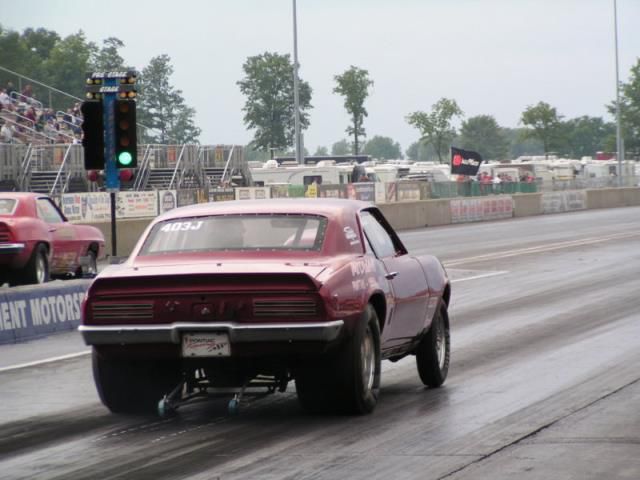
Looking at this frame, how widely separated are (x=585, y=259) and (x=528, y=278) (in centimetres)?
545

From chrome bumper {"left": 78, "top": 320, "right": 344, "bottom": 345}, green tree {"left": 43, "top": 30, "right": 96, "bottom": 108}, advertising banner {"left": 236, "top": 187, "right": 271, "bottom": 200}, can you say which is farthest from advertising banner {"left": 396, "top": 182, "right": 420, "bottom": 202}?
green tree {"left": 43, "top": 30, "right": 96, "bottom": 108}

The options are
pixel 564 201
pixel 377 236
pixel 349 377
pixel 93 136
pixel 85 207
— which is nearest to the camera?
pixel 349 377

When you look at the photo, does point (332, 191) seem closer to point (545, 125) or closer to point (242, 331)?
point (242, 331)

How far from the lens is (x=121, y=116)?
1956 cm

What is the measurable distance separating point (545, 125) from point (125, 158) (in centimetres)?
12328

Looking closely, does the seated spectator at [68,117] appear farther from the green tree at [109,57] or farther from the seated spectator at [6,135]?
the green tree at [109,57]

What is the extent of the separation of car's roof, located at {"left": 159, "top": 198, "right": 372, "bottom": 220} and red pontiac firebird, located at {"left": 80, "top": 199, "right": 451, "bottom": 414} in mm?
13

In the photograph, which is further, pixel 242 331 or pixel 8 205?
pixel 8 205

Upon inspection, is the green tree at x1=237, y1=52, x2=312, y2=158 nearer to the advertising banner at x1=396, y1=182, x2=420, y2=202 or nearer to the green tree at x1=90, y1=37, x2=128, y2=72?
the green tree at x1=90, y1=37, x2=128, y2=72

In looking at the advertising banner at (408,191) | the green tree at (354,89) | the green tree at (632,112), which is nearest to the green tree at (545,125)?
the green tree at (632,112)

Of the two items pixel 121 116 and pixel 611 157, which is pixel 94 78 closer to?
pixel 121 116

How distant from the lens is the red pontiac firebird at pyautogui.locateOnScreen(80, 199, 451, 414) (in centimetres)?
863

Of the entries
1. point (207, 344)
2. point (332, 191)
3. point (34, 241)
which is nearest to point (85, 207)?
point (332, 191)

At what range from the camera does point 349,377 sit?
→ 8.98 meters
